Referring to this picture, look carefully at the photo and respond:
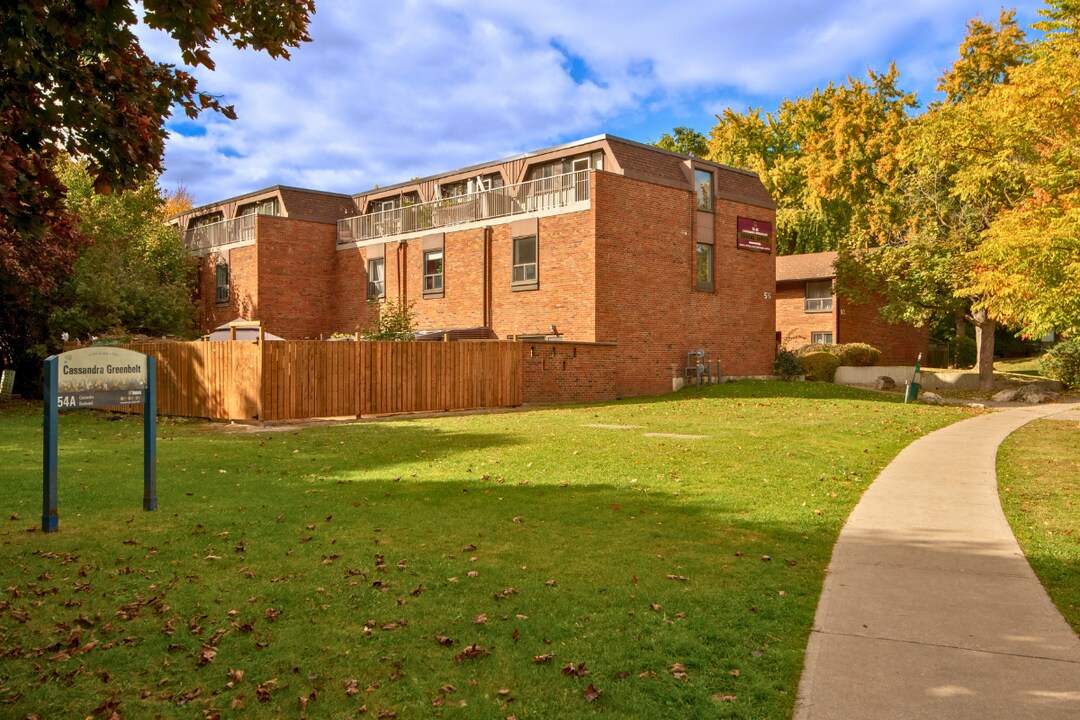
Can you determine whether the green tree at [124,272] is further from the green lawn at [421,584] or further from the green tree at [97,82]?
the green tree at [97,82]

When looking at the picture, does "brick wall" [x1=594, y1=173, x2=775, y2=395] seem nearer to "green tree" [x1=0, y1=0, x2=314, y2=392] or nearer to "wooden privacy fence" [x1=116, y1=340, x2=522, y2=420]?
"wooden privacy fence" [x1=116, y1=340, x2=522, y2=420]

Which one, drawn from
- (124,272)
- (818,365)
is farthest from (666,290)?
(124,272)

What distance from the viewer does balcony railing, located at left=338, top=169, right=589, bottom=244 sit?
91.0 feet

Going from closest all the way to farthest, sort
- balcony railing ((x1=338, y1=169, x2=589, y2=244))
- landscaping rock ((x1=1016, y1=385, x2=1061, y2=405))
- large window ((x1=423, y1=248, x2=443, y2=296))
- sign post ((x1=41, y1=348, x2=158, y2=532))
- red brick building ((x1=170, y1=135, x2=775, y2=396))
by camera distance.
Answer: sign post ((x1=41, y1=348, x2=158, y2=532))
red brick building ((x1=170, y1=135, x2=775, y2=396))
balcony railing ((x1=338, y1=169, x2=589, y2=244))
landscaping rock ((x1=1016, y1=385, x2=1061, y2=405))
large window ((x1=423, y1=248, x2=443, y2=296))

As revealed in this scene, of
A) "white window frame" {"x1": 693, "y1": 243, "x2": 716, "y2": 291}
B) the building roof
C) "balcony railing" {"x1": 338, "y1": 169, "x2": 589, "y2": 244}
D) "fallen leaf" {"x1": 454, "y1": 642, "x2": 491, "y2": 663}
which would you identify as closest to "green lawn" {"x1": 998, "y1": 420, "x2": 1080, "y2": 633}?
"fallen leaf" {"x1": 454, "y1": 642, "x2": 491, "y2": 663}

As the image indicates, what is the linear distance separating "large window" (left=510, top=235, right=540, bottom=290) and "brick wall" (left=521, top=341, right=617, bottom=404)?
3.98m

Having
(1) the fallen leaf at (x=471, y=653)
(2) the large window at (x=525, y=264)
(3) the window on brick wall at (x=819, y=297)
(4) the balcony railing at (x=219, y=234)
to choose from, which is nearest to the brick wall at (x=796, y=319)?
(3) the window on brick wall at (x=819, y=297)

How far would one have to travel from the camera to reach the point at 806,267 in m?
42.8

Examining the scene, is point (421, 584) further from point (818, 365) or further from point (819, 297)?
point (819, 297)

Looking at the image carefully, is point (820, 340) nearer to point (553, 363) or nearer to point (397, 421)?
point (553, 363)

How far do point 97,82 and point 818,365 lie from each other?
110 feet

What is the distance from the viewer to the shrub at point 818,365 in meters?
35.7

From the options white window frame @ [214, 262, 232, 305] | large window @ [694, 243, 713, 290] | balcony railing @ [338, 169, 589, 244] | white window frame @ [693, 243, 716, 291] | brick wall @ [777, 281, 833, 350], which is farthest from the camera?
brick wall @ [777, 281, 833, 350]

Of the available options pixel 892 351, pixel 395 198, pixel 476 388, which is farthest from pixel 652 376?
pixel 892 351
